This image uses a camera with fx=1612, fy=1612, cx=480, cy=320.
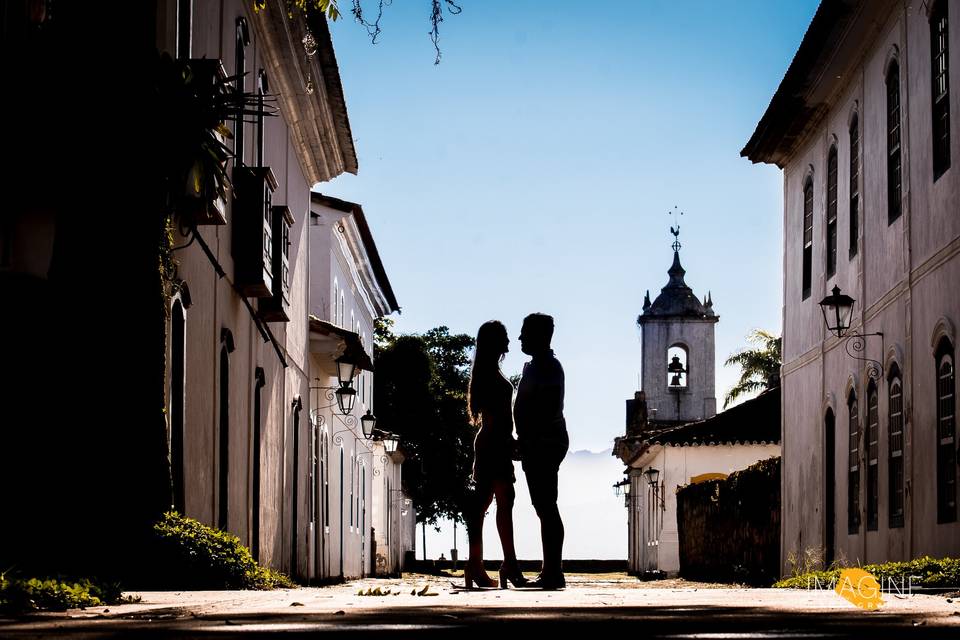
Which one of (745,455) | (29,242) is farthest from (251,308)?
(745,455)

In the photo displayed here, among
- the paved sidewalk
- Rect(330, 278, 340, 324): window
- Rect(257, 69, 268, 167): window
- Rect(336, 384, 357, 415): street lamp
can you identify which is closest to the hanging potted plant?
the paved sidewalk

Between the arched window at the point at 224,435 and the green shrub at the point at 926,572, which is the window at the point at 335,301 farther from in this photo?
the green shrub at the point at 926,572

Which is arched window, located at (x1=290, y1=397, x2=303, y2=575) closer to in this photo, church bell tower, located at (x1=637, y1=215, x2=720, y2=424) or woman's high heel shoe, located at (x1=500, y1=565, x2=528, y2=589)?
woman's high heel shoe, located at (x1=500, y1=565, x2=528, y2=589)

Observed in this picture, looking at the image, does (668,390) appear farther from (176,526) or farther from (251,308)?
(176,526)

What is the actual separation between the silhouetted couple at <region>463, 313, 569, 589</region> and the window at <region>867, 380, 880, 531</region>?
9.77 meters

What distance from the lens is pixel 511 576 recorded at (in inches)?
447

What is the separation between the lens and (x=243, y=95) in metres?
11.1

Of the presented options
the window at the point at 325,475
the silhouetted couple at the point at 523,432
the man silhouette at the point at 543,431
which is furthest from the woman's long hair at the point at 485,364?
the window at the point at 325,475

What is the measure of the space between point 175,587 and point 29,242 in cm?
292

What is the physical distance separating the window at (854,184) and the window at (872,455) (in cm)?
212

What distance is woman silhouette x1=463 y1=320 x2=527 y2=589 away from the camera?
11.2 meters

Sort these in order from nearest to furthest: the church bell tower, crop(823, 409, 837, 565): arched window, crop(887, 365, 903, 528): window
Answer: crop(887, 365, 903, 528): window, crop(823, 409, 837, 565): arched window, the church bell tower

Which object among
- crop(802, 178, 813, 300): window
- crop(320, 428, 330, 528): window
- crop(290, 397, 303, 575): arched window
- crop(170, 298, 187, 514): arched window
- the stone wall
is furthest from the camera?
crop(320, 428, 330, 528): window

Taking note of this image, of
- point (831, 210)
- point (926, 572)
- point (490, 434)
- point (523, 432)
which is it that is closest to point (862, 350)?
point (831, 210)
